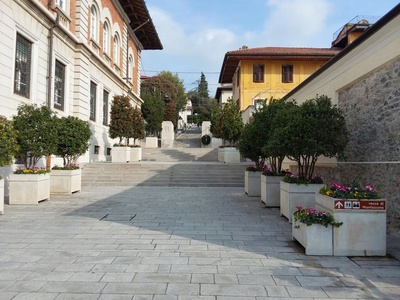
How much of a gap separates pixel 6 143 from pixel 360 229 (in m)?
7.61

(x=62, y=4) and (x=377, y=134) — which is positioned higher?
(x=62, y=4)

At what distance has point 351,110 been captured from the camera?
831 cm

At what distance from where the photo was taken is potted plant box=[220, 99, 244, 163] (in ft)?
61.6

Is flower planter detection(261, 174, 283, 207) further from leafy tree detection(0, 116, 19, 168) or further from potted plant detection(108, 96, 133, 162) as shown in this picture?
potted plant detection(108, 96, 133, 162)

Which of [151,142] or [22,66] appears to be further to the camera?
[151,142]

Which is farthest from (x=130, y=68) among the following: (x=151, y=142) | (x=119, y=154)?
(x=119, y=154)

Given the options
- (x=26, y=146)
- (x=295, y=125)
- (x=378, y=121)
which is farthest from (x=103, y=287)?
(x=26, y=146)

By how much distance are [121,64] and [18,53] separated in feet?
46.8

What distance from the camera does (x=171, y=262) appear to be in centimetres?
445

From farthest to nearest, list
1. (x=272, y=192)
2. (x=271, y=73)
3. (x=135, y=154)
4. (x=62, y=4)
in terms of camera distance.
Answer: (x=271, y=73) → (x=135, y=154) → (x=62, y=4) → (x=272, y=192)

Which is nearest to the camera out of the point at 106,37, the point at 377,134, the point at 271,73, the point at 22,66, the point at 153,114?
the point at 377,134

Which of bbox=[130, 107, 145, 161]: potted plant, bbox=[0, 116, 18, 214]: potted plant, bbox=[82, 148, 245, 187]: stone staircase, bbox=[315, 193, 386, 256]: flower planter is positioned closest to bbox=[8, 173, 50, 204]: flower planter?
bbox=[0, 116, 18, 214]: potted plant

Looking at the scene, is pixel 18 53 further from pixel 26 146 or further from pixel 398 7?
pixel 398 7

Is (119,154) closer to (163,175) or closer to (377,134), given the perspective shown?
(163,175)
